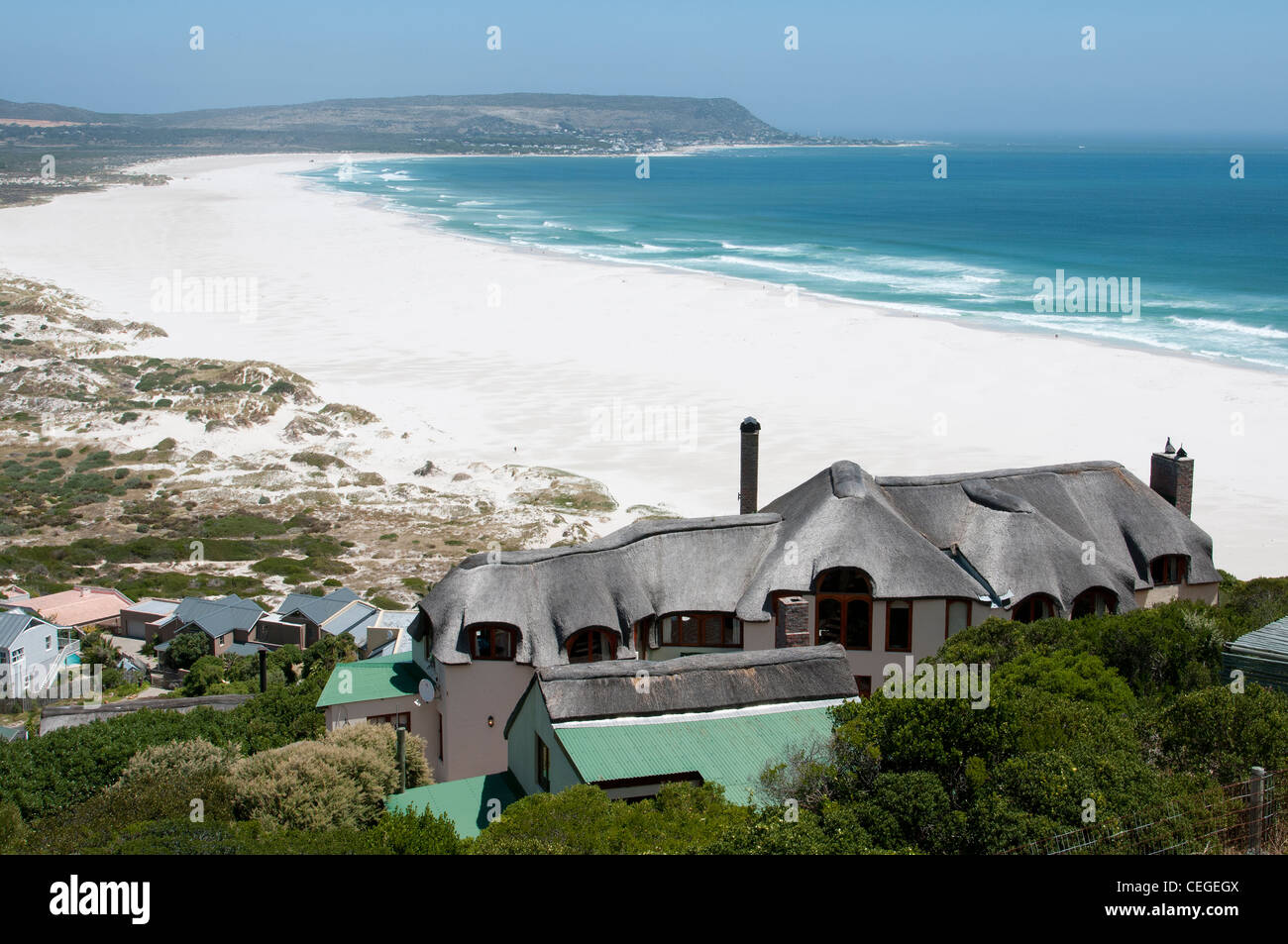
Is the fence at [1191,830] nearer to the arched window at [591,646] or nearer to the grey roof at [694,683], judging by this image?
the grey roof at [694,683]

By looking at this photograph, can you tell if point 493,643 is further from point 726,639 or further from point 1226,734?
point 1226,734

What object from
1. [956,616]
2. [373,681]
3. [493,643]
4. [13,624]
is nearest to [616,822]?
[493,643]

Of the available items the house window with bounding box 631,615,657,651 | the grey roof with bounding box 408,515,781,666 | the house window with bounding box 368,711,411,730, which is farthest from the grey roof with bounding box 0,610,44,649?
the house window with bounding box 631,615,657,651

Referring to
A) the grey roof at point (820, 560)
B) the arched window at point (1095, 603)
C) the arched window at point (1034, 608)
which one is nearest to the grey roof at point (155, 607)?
the grey roof at point (820, 560)

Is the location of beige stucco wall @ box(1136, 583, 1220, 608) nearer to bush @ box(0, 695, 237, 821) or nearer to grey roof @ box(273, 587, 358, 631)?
bush @ box(0, 695, 237, 821)

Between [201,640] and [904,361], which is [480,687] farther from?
[904,361]
